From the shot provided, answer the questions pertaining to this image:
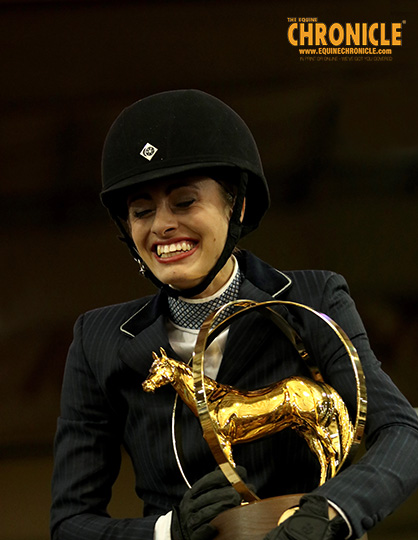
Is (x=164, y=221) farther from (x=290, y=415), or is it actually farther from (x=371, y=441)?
(x=371, y=441)

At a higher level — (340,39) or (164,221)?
(340,39)

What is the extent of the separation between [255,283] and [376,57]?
1.01 meters

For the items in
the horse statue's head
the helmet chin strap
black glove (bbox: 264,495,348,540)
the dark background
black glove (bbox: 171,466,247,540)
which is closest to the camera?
black glove (bbox: 264,495,348,540)

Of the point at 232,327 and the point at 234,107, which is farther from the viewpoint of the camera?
the point at 234,107

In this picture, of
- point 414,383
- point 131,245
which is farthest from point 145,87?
point 414,383

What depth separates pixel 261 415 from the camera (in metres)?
1.13

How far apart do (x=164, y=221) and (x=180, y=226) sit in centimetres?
3

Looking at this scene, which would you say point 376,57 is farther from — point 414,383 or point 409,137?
point 414,383

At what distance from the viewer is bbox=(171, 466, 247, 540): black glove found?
106 centimetres

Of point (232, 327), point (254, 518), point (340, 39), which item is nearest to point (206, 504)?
point (254, 518)

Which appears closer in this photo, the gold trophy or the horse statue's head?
the gold trophy

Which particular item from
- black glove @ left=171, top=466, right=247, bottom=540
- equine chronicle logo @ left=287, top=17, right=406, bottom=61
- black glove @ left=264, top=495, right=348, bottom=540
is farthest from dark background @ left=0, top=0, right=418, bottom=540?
black glove @ left=264, top=495, right=348, bottom=540

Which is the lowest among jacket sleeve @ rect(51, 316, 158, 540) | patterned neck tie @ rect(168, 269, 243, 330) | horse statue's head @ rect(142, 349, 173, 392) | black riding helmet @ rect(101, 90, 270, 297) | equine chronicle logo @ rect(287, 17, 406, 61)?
jacket sleeve @ rect(51, 316, 158, 540)

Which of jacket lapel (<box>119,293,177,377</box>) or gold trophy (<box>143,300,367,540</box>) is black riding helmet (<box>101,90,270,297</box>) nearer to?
jacket lapel (<box>119,293,177,377</box>)
